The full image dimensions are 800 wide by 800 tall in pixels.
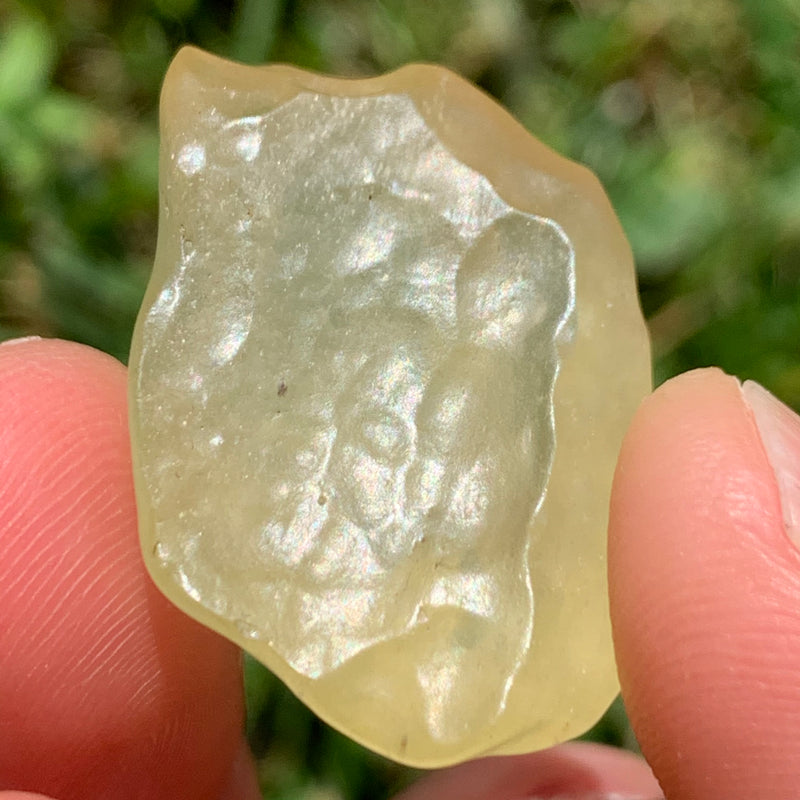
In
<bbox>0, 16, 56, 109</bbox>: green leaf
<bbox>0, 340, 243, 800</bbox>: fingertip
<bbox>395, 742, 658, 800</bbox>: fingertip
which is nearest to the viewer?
<bbox>0, 340, 243, 800</bbox>: fingertip

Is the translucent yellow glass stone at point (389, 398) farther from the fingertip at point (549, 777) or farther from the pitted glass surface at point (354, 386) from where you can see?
the fingertip at point (549, 777)

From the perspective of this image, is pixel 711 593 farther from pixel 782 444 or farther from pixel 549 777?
pixel 549 777

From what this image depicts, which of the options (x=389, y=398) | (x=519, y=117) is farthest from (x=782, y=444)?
(x=519, y=117)

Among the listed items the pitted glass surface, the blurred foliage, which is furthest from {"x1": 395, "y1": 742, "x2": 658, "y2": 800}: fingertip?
the pitted glass surface

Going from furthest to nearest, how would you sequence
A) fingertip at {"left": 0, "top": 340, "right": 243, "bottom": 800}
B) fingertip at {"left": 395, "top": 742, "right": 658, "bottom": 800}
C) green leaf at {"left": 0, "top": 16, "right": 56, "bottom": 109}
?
green leaf at {"left": 0, "top": 16, "right": 56, "bottom": 109}, fingertip at {"left": 395, "top": 742, "right": 658, "bottom": 800}, fingertip at {"left": 0, "top": 340, "right": 243, "bottom": 800}

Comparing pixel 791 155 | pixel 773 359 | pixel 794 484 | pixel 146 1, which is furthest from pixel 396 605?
pixel 146 1

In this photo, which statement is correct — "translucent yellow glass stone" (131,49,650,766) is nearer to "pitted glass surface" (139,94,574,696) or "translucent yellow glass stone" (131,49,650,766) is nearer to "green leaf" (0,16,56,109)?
"pitted glass surface" (139,94,574,696)

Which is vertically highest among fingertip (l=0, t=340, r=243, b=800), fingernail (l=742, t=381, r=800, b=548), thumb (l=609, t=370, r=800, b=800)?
fingernail (l=742, t=381, r=800, b=548)

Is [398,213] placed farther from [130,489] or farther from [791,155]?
[791,155]
